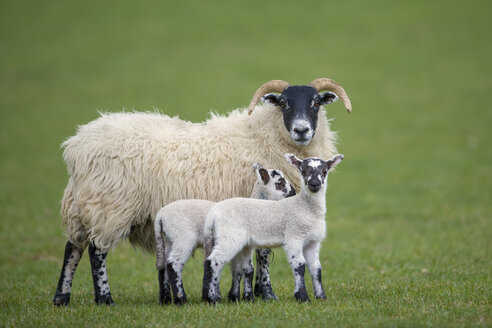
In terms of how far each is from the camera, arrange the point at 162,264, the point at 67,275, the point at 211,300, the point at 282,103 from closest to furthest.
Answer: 1. the point at 211,300
2. the point at 162,264
3. the point at 67,275
4. the point at 282,103

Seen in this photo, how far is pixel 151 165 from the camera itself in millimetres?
9594

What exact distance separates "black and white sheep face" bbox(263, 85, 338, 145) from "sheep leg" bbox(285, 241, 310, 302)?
205 cm

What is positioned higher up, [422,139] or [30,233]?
[422,139]

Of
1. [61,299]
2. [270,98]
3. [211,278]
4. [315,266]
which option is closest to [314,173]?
[315,266]

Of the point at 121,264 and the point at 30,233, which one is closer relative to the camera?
the point at 121,264

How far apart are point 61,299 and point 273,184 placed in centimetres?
335

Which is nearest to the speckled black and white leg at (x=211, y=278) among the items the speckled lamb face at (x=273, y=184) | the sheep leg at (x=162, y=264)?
the sheep leg at (x=162, y=264)

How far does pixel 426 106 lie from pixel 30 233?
21492 millimetres

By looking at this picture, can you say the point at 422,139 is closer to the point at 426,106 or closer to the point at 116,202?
the point at 426,106

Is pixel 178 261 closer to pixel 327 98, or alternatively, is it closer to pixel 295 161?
pixel 295 161

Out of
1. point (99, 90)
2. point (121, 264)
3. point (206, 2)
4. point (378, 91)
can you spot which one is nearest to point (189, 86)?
point (99, 90)

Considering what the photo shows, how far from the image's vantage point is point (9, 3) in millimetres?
54031

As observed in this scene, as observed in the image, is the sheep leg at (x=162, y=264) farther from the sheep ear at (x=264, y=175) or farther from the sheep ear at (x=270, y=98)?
the sheep ear at (x=270, y=98)

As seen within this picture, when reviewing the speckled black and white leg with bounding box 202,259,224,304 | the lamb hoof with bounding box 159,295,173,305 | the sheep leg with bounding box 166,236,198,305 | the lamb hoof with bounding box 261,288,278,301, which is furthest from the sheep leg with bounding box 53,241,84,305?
Answer: the lamb hoof with bounding box 261,288,278,301
